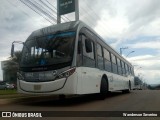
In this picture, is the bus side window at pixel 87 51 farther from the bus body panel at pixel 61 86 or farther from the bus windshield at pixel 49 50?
the bus body panel at pixel 61 86

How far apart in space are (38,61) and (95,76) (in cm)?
280

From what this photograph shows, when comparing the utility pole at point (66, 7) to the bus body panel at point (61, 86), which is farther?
the utility pole at point (66, 7)

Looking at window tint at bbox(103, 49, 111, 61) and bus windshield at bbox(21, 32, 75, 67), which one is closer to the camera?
bus windshield at bbox(21, 32, 75, 67)

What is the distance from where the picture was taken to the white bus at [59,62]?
10648 millimetres

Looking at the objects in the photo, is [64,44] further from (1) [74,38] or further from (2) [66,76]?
(2) [66,76]

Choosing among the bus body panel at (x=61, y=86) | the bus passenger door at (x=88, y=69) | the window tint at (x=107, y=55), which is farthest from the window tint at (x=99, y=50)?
the bus body panel at (x=61, y=86)

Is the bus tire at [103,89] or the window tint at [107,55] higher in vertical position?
the window tint at [107,55]

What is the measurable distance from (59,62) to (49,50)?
0.77 meters

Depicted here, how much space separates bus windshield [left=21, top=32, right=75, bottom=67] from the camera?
10.9 m

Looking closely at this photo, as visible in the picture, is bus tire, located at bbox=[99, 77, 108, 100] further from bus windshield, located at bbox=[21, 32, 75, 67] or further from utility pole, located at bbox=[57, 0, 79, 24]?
utility pole, located at bbox=[57, 0, 79, 24]

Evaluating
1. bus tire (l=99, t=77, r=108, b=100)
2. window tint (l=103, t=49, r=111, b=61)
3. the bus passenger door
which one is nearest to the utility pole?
window tint (l=103, t=49, r=111, b=61)

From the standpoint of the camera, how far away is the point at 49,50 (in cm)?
1125

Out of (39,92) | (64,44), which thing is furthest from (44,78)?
(64,44)

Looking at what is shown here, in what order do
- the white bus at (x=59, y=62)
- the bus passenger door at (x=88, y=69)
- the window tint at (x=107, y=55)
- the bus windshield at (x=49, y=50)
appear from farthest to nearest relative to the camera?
the window tint at (x=107, y=55), the bus passenger door at (x=88, y=69), the bus windshield at (x=49, y=50), the white bus at (x=59, y=62)
